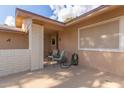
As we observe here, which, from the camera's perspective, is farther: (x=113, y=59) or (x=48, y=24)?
(x=48, y=24)

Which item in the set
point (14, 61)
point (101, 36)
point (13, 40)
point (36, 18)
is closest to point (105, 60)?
point (101, 36)

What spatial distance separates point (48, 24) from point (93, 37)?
3.27 m

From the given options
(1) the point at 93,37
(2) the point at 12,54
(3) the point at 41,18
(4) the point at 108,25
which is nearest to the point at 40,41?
(3) the point at 41,18

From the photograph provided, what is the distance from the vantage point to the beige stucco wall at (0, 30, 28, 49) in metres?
9.30

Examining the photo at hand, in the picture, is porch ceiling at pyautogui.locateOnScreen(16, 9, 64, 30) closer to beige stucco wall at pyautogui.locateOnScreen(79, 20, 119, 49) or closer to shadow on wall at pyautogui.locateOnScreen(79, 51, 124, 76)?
beige stucco wall at pyautogui.locateOnScreen(79, 20, 119, 49)

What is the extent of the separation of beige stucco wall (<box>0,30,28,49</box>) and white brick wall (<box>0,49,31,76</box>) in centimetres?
255

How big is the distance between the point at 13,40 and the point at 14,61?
3234 mm

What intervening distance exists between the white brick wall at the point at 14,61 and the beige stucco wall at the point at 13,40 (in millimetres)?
2550

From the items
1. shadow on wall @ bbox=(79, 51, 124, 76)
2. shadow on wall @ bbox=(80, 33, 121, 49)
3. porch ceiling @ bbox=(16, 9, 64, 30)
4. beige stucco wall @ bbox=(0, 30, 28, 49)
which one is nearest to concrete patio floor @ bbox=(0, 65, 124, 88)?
shadow on wall @ bbox=(79, 51, 124, 76)

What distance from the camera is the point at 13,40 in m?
9.94

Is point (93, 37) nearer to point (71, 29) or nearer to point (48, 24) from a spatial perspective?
point (71, 29)

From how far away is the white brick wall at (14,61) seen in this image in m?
6.68

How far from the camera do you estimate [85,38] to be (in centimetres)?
902

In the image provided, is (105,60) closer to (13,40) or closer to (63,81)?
(63,81)
